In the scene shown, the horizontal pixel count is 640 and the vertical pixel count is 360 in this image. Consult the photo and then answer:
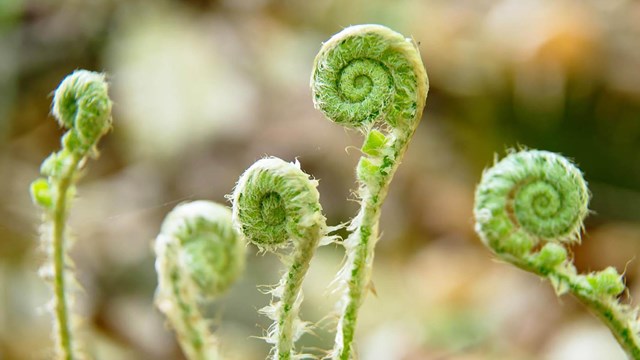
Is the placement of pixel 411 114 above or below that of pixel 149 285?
below

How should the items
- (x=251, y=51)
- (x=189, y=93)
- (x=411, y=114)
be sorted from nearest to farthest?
(x=411, y=114) < (x=189, y=93) < (x=251, y=51)

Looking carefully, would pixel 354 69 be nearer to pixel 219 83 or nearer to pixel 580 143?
pixel 580 143

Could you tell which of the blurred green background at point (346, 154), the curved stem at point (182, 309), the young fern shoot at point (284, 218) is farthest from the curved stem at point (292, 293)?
the blurred green background at point (346, 154)

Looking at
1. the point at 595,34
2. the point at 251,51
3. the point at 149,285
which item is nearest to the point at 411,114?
the point at 149,285

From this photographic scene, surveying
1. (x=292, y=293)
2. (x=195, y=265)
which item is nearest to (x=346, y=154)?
(x=195, y=265)

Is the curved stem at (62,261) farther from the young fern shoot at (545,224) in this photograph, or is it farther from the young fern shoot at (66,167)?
the young fern shoot at (545,224)
